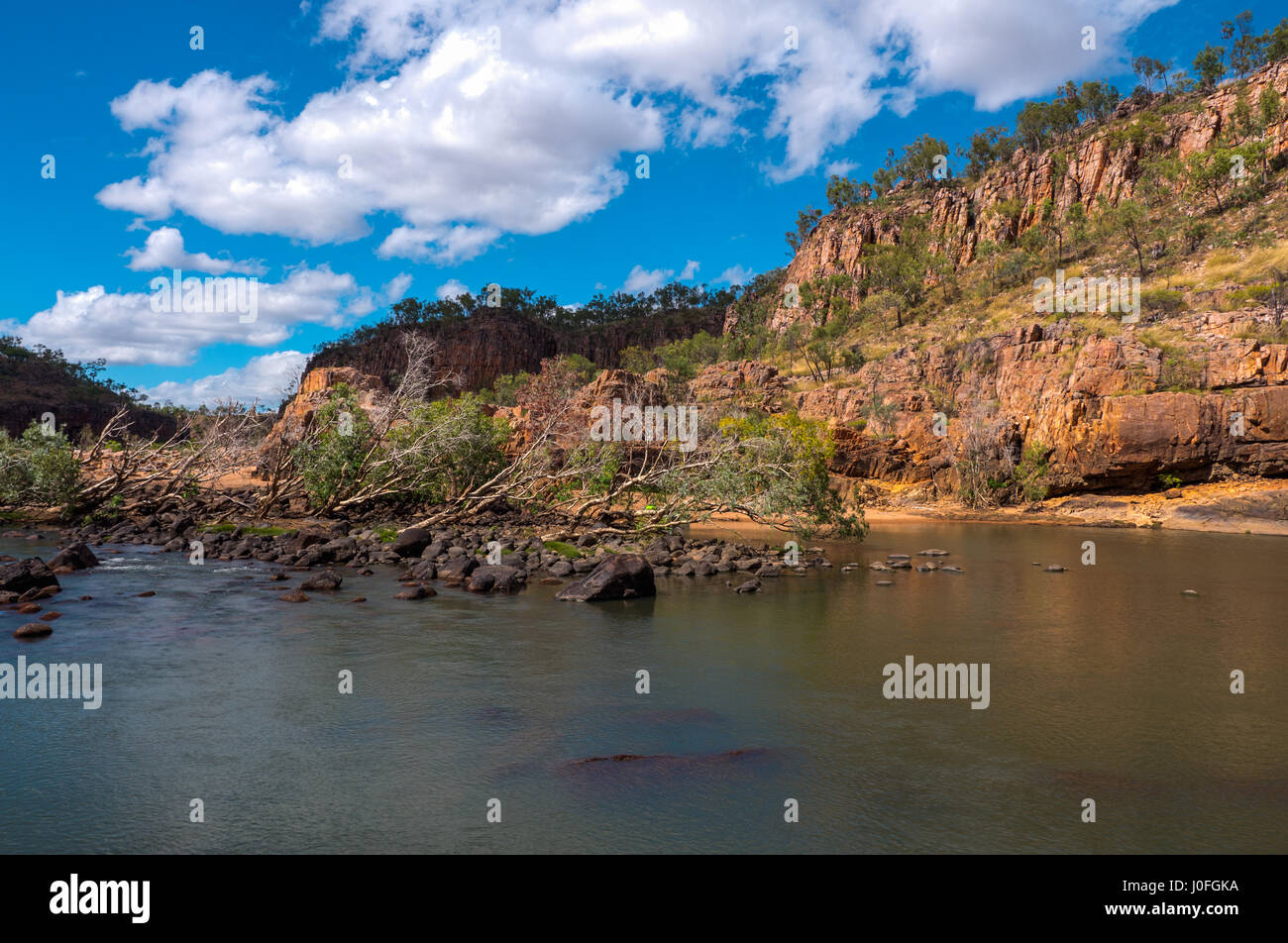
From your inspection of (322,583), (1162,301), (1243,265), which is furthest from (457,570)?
(1243,265)

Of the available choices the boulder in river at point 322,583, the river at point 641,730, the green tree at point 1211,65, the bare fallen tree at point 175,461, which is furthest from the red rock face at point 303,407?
the green tree at point 1211,65

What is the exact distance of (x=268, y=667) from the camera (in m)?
12.7

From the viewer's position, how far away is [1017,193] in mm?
103438

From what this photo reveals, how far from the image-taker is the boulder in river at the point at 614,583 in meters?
18.8

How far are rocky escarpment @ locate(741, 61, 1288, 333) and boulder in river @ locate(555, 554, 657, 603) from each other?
8793 cm

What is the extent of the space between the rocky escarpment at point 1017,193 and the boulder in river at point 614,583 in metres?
87.9

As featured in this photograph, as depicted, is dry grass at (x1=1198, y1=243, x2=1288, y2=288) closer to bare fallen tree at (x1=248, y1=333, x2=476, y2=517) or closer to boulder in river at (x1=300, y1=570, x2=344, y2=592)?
bare fallen tree at (x1=248, y1=333, x2=476, y2=517)

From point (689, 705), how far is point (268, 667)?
7231 millimetres

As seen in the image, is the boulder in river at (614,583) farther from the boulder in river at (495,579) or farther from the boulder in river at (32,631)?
the boulder in river at (32,631)

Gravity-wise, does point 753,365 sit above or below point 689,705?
above

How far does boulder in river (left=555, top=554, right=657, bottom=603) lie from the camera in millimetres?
18844

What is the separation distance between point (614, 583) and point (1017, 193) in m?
107
